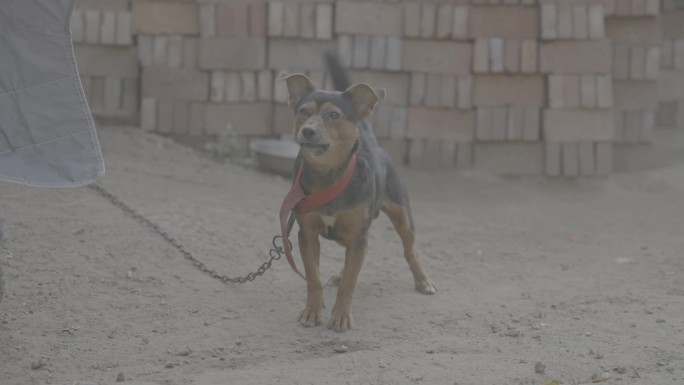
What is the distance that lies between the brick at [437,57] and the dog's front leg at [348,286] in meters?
4.48

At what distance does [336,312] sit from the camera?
16.5 feet

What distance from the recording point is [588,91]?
9312 millimetres

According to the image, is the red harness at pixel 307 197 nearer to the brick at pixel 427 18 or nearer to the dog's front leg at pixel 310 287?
the dog's front leg at pixel 310 287

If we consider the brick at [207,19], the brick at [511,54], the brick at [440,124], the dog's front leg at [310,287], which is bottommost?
the dog's front leg at [310,287]

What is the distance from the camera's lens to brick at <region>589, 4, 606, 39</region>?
917 cm

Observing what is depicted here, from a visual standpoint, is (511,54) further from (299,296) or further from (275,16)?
(299,296)

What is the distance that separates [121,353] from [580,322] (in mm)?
2513

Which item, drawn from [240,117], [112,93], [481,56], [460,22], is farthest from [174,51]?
[481,56]

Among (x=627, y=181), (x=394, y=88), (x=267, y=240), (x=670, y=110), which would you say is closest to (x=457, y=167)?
(x=394, y=88)

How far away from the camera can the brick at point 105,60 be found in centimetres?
909

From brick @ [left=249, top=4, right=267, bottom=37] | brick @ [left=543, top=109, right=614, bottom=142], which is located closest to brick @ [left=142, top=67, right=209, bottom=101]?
brick @ [left=249, top=4, right=267, bottom=37]

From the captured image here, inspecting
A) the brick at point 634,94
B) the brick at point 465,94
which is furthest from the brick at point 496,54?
the brick at point 634,94

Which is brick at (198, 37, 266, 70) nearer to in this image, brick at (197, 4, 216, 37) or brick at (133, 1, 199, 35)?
brick at (197, 4, 216, 37)

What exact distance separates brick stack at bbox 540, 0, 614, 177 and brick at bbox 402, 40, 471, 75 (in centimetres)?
78
